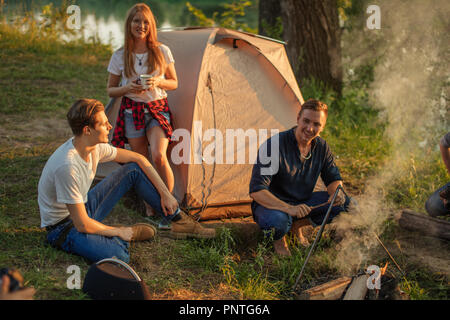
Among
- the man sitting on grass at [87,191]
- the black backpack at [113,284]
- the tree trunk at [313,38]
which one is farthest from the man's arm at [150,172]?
the tree trunk at [313,38]

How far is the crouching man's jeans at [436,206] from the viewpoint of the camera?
4078 mm

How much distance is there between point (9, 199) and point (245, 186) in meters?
1.99

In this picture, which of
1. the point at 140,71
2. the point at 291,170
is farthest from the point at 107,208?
the point at 291,170

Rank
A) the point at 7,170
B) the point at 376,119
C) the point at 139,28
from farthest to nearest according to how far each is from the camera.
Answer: the point at 376,119
the point at 7,170
the point at 139,28

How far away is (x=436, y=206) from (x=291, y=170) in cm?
140

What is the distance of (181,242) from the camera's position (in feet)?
11.9

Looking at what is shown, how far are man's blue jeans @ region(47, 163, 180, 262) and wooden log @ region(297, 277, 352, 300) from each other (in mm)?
1166

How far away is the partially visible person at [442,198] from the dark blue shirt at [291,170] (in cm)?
94

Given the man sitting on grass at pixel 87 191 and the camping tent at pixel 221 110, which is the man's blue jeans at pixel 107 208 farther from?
the camping tent at pixel 221 110

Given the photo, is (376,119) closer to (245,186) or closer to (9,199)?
(245,186)

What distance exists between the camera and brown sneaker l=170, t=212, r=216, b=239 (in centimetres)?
365

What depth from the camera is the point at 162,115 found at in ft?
13.0
